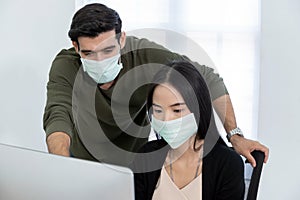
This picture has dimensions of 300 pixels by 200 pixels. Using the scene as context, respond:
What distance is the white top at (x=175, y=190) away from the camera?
57.1 inches

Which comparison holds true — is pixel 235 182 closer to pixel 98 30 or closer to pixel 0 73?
pixel 98 30

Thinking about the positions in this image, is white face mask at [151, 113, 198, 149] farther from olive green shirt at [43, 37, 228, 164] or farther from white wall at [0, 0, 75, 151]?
white wall at [0, 0, 75, 151]

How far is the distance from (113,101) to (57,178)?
899mm

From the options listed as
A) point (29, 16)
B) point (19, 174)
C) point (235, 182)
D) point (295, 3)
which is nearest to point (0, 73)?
point (29, 16)

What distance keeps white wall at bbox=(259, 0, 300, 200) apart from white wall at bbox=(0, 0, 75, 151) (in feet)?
4.30

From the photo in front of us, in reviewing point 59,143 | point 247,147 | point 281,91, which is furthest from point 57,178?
point 281,91

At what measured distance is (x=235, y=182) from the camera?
1.46 metres

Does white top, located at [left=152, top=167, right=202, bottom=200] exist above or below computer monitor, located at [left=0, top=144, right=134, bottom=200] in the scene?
below

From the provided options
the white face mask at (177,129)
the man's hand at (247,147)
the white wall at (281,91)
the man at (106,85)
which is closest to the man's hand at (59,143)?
the man at (106,85)

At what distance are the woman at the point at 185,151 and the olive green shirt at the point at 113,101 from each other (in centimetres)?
22

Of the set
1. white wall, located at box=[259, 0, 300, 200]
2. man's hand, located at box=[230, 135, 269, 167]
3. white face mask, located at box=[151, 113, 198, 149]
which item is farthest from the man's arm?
white wall, located at box=[259, 0, 300, 200]

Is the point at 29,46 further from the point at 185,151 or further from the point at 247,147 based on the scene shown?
the point at 247,147

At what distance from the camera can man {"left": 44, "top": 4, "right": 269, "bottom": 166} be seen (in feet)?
5.33

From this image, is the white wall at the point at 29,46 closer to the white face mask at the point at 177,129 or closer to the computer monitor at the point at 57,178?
the white face mask at the point at 177,129
